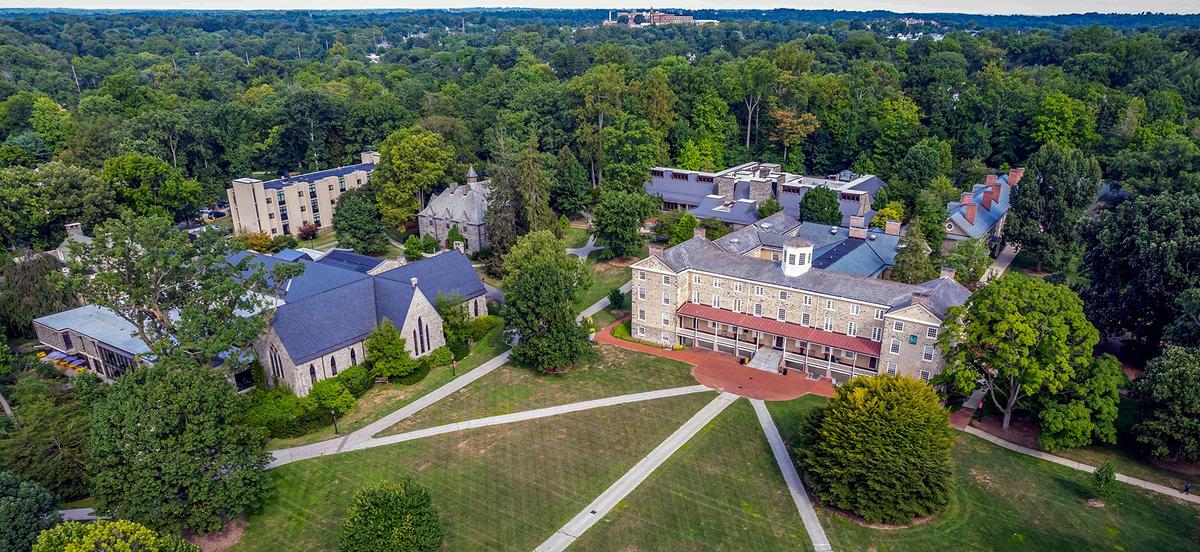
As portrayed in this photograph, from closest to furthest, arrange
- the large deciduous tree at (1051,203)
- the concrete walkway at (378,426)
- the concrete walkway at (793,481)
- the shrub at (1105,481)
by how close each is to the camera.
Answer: the concrete walkway at (793,481)
the shrub at (1105,481)
the concrete walkway at (378,426)
the large deciduous tree at (1051,203)

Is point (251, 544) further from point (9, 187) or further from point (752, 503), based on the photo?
point (9, 187)

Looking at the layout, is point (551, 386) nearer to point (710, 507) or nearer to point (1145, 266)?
point (710, 507)

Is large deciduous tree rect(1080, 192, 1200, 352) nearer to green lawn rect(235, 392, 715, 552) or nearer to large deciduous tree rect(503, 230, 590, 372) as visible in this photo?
green lawn rect(235, 392, 715, 552)

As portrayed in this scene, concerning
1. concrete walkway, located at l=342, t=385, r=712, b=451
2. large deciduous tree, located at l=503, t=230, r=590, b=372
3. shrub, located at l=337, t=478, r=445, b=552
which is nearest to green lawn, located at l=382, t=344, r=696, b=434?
concrete walkway, located at l=342, t=385, r=712, b=451

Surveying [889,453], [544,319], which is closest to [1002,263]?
[889,453]

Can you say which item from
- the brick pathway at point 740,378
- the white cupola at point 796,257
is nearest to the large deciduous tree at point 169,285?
the brick pathway at point 740,378

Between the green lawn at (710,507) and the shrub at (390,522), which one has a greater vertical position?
the shrub at (390,522)

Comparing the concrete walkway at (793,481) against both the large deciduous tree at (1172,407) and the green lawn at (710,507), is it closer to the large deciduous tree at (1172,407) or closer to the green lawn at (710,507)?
the green lawn at (710,507)
